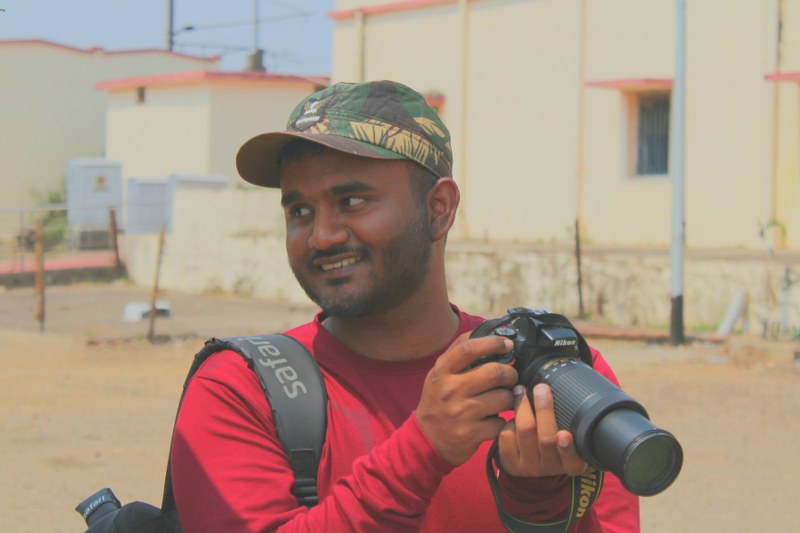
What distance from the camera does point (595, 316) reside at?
14.4 m

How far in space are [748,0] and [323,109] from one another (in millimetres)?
14335

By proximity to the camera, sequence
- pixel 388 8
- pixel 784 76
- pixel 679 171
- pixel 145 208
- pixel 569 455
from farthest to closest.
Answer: pixel 145 208 → pixel 388 8 → pixel 784 76 → pixel 679 171 → pixel 569 455

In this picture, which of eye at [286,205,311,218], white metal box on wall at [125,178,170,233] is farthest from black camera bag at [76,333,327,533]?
white metal box on wall at [125,178,170,233]

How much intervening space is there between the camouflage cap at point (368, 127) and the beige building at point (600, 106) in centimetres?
1372

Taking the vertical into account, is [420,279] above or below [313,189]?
below

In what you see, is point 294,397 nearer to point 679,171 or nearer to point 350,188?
point 350,188

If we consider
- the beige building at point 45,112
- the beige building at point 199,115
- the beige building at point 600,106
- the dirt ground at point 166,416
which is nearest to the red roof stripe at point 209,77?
the beige building at point 199,115

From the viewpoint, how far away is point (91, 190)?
25.2 metres

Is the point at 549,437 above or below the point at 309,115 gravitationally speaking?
below

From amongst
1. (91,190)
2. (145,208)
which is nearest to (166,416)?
(145,208)

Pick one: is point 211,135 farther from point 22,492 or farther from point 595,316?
point 22,492

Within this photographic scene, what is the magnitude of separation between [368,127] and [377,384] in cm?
46

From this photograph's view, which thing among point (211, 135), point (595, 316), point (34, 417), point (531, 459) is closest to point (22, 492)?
point (34, 417)

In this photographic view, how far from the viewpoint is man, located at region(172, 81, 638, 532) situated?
5.80 feet
